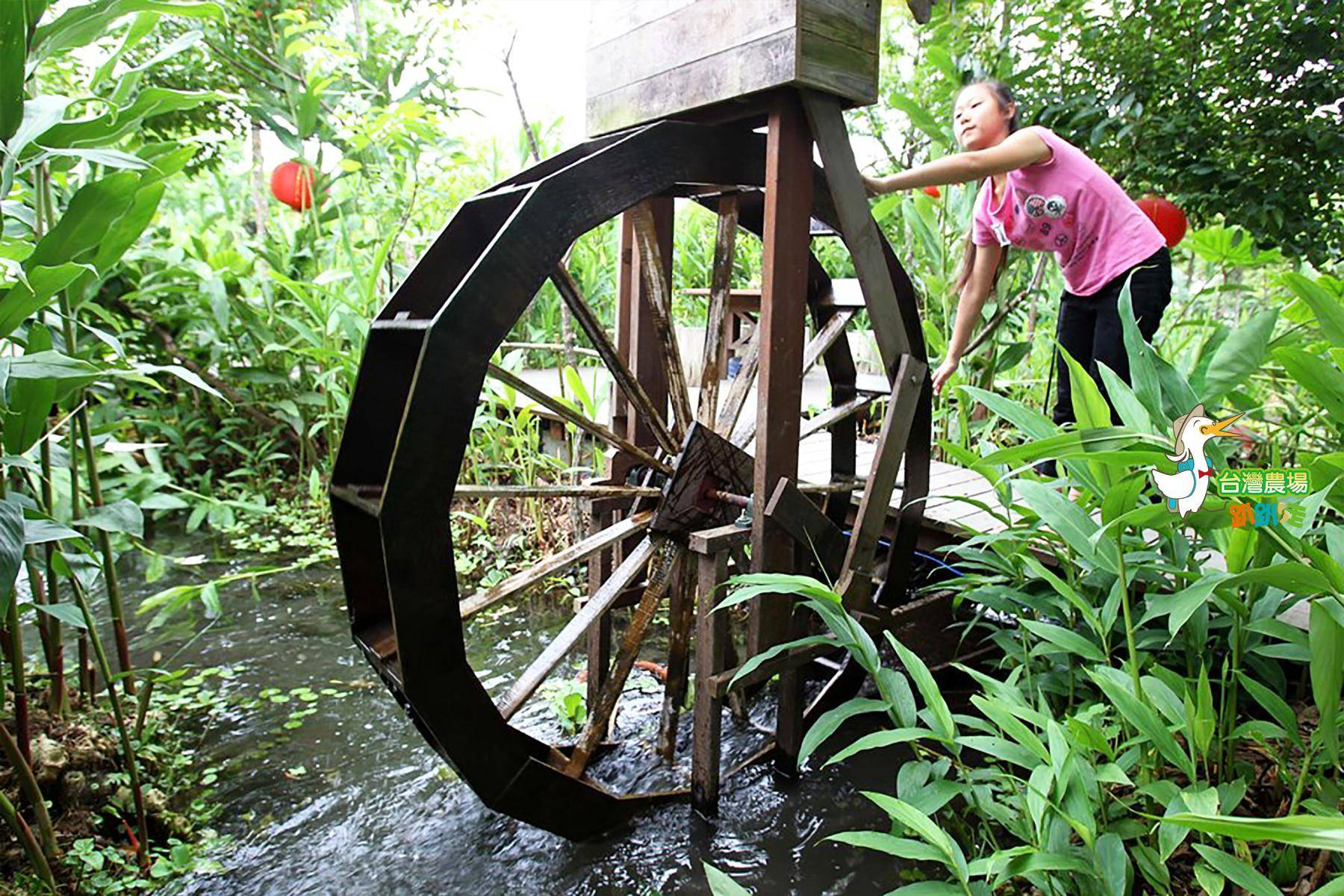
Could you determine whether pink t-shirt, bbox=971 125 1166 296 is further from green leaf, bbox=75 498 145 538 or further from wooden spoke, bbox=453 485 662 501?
green leaf, bbox=75 498 145 538

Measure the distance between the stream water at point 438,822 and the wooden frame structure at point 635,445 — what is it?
109 mm

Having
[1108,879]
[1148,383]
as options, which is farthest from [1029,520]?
[1108,879]

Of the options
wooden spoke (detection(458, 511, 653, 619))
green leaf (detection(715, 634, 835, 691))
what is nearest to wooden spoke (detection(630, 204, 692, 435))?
wooden spoke (detection(458, 511, 653, 619))

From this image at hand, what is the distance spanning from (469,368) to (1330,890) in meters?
1.72

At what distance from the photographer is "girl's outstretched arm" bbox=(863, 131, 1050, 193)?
2.34 meters

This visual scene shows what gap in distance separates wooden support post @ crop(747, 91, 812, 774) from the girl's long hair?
924 mm

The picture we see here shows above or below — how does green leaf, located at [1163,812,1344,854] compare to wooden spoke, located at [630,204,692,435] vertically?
below

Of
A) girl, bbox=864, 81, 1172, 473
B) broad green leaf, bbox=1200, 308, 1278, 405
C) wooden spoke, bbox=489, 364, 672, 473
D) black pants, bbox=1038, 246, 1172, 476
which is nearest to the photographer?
broad green leaf, bbox=1200, 308, 1278, 405

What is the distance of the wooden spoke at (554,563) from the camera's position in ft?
6.84

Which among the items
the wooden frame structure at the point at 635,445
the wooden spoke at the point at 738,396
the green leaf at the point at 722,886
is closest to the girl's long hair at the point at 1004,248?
the wooden frame structure at the point at 635,445

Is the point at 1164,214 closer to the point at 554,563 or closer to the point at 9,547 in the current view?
the point at 554,563

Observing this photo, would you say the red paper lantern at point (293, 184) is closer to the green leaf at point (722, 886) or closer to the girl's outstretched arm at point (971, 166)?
the girl's outstretched arm at point (971, 166)

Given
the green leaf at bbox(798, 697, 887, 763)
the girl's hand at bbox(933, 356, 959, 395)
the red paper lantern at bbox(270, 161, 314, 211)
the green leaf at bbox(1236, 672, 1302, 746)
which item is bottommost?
the green leaf at bbox(798, 697, 887, 763)

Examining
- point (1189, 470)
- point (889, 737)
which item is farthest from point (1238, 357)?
point (889, 737)
